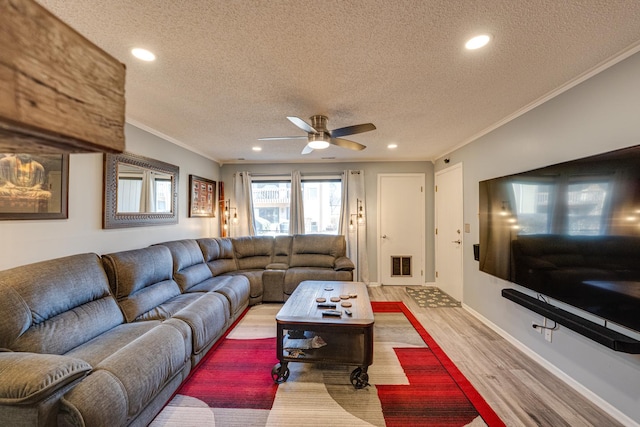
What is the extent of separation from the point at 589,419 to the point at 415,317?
1788 millimetres

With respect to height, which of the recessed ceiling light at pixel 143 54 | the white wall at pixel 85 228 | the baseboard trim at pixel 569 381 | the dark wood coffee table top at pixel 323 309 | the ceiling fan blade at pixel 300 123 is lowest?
the baseboard trim at pixel 569 381

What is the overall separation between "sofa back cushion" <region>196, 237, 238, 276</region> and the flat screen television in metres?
3.59

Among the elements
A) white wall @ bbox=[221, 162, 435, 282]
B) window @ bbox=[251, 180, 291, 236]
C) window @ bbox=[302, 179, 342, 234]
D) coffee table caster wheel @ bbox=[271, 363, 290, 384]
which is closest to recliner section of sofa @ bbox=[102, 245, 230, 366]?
coffee table caster wheel @ bbox=[271, 363, 290, 384]

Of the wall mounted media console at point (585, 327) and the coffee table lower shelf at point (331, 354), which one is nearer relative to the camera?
the wall mounted media console at point (585, 327)

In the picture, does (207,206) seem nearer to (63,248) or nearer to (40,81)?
(63,248)

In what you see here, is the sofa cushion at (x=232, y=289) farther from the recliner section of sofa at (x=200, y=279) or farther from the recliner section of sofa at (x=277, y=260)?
the recliner section of sofa at (x=277, y=260)

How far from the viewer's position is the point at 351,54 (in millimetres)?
1853

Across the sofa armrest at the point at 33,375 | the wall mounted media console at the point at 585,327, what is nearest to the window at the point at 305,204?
the wall mounted media console at the point at 585,327

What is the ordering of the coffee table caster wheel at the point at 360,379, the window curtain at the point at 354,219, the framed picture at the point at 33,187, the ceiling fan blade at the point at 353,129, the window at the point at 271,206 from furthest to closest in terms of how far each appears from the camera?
the window at the point at 271,206 → the window curtain at the point at 354,219 → the ceiling fan blade at the point at 353,129 → the coffee table caster wheel at the point at 360,379 → the framed picture at the point at 33,187

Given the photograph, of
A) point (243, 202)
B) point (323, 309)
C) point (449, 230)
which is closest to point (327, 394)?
point (323, 309)

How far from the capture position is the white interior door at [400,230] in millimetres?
5137

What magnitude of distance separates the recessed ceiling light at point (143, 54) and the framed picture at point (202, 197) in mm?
2567

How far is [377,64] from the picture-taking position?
196 cm

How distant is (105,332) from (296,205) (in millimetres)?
3541
